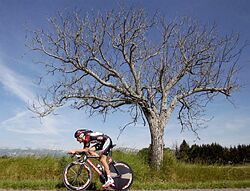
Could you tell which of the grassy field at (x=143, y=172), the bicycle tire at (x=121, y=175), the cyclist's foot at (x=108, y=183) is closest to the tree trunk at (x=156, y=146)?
the grassy field at (x=143, y=172)

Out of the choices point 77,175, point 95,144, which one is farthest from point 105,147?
point 77,175

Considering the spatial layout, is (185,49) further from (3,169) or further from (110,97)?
(3,169)

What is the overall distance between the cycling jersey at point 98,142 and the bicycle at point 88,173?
280 mm

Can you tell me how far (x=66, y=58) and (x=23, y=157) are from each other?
535 cm

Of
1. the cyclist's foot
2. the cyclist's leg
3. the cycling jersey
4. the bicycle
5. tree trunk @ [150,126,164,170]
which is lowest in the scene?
the cyclist's foot

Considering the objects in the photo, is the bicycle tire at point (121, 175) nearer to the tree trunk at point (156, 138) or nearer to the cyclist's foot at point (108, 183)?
the cyclist's foot at point (108, 183)

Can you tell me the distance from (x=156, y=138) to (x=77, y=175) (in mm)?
A: 8329

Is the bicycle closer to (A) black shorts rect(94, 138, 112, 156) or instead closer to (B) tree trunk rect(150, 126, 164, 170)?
(A) black shorts rect(94, 138, 112, 156)

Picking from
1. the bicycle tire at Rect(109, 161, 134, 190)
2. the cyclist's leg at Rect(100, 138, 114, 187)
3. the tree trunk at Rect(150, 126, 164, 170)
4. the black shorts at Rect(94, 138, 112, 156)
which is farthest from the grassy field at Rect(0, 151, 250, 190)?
the black shorts at Rect(94, 138, 112, 156)

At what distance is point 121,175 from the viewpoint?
962 centimetres

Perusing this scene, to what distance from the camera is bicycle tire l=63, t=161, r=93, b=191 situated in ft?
30.9

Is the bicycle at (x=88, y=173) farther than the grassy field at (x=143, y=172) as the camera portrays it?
No

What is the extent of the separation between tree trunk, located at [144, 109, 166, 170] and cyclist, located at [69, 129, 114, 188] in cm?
789

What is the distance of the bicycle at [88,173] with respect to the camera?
9.49 meters
